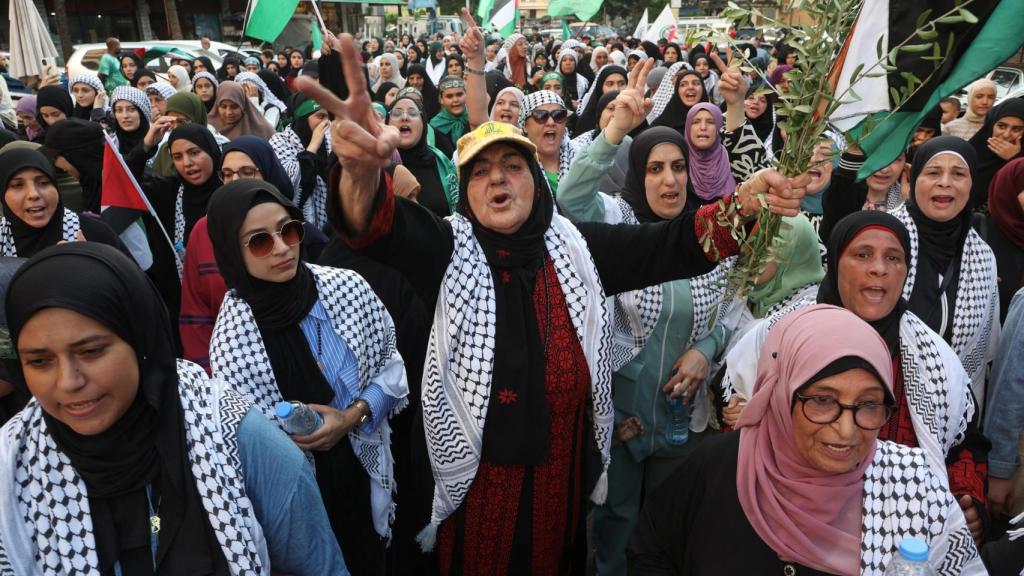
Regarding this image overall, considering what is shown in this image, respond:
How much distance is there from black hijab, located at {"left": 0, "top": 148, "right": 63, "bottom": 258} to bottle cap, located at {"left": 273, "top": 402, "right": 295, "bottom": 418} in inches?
75.4

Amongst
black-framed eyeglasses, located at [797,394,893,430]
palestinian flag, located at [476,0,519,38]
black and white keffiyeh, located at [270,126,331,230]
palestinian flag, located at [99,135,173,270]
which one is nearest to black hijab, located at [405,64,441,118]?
palestinian flag, located at [476,0,519,38]

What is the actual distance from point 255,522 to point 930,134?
6027mm

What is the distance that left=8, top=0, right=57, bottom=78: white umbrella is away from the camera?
8898 millimetres

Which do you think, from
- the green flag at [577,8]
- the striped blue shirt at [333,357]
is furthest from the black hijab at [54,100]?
the green flag at [577,8]

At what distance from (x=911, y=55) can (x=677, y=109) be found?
5078 mm

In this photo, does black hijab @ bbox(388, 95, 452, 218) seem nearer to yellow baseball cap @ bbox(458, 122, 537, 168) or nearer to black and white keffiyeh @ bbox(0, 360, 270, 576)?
yellow baseball cap @ bbox(458, 122, 537, 168)

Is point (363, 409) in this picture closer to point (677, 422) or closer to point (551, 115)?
point (677, 422)

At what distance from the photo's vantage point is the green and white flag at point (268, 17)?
557 cm

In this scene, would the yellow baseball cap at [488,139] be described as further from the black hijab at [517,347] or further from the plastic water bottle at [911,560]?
the plastic water bottle at [911,560]

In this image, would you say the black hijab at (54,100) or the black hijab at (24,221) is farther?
the black hijab at (54,100)

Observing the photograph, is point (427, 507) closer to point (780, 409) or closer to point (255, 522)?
point (255, 522)

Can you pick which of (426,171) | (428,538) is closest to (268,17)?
(426,171)

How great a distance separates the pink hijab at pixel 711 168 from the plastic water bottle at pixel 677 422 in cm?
157

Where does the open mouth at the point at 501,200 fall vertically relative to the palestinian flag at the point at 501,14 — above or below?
below
